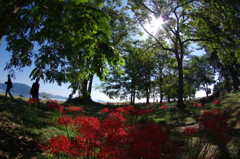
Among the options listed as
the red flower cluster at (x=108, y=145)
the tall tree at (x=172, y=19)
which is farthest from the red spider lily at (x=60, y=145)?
the tall tree at (x=172, y=19)

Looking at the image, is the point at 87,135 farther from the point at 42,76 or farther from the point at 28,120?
the point at 28,120

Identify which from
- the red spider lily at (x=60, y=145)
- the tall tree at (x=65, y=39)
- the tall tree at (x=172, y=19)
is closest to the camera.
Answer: the red spider lily at (x=60, y=145)

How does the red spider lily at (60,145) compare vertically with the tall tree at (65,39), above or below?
below

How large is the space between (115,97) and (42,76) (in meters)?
23.8

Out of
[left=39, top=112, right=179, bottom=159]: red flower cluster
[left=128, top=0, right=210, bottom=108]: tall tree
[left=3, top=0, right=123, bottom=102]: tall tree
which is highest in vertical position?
[left=128, top=0, right=210, bottom=108]: tall tree

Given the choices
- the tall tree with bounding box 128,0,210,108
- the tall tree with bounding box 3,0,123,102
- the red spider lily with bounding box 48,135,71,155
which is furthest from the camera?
the tall tree with bounding box 128,0,210,108

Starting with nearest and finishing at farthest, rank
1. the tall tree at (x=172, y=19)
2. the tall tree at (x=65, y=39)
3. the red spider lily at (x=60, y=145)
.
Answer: the red spider lily at (x=60, y=145) → the tall tree at (x=65, y=39) → the tall tree at (x=172, y=19)

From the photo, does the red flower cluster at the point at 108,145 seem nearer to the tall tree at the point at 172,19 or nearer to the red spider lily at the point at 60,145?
the red spider lily at the point at 60,145

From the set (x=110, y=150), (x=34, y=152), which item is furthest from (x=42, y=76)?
(x=110, y=150)

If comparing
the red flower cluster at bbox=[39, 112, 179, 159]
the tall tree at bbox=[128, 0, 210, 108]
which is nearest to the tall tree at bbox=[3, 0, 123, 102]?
the red flower cluster at bbox=[39, 112, 179, 159]

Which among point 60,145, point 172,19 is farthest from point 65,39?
point 172,19

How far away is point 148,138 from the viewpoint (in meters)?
2.50

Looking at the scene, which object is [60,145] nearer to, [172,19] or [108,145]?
[108,145]

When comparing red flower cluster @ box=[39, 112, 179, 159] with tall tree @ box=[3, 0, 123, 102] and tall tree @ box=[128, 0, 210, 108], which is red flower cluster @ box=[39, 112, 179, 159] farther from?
tall tree @ box=[128, 0, 210, 108]
